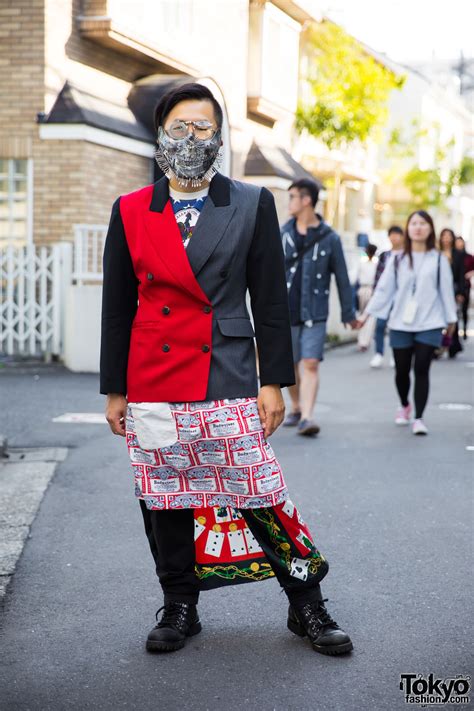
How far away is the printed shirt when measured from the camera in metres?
3.69

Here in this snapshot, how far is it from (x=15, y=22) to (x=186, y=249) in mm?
11807

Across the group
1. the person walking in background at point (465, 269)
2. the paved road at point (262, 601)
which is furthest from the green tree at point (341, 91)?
the paved road at point (262, 601)

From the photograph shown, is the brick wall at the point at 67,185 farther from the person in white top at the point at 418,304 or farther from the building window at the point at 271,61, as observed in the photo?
the person in white top at the point at 418,304

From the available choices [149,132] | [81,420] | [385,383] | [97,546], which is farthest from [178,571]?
[149,132]

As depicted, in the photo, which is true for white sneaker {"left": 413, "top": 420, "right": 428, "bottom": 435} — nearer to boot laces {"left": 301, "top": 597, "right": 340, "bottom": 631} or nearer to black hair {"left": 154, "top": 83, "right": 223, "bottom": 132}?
boot laces {"left": 301, "top": 597, "right": 340, "bottom": 631}

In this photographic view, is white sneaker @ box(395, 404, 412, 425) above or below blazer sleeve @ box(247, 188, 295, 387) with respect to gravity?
below

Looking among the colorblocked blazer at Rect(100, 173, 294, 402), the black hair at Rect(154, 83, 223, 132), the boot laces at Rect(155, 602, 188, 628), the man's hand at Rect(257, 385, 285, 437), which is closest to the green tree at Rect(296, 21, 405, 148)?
the black hair at Rect(154, 83, 223, 132)

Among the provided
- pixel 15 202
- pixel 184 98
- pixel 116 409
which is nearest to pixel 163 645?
pixel 116 409

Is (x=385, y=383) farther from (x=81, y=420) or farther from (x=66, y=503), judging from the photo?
(x=66, y=503)

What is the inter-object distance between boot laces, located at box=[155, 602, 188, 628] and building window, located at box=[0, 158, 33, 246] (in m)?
11.6

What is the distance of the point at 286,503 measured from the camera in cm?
378

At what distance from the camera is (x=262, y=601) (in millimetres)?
4438

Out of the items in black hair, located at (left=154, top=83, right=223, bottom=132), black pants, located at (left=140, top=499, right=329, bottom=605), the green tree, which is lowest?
black pants, located at (left=140, top=499, right=329, bottom=605)

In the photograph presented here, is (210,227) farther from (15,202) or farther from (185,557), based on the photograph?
(15,202)
